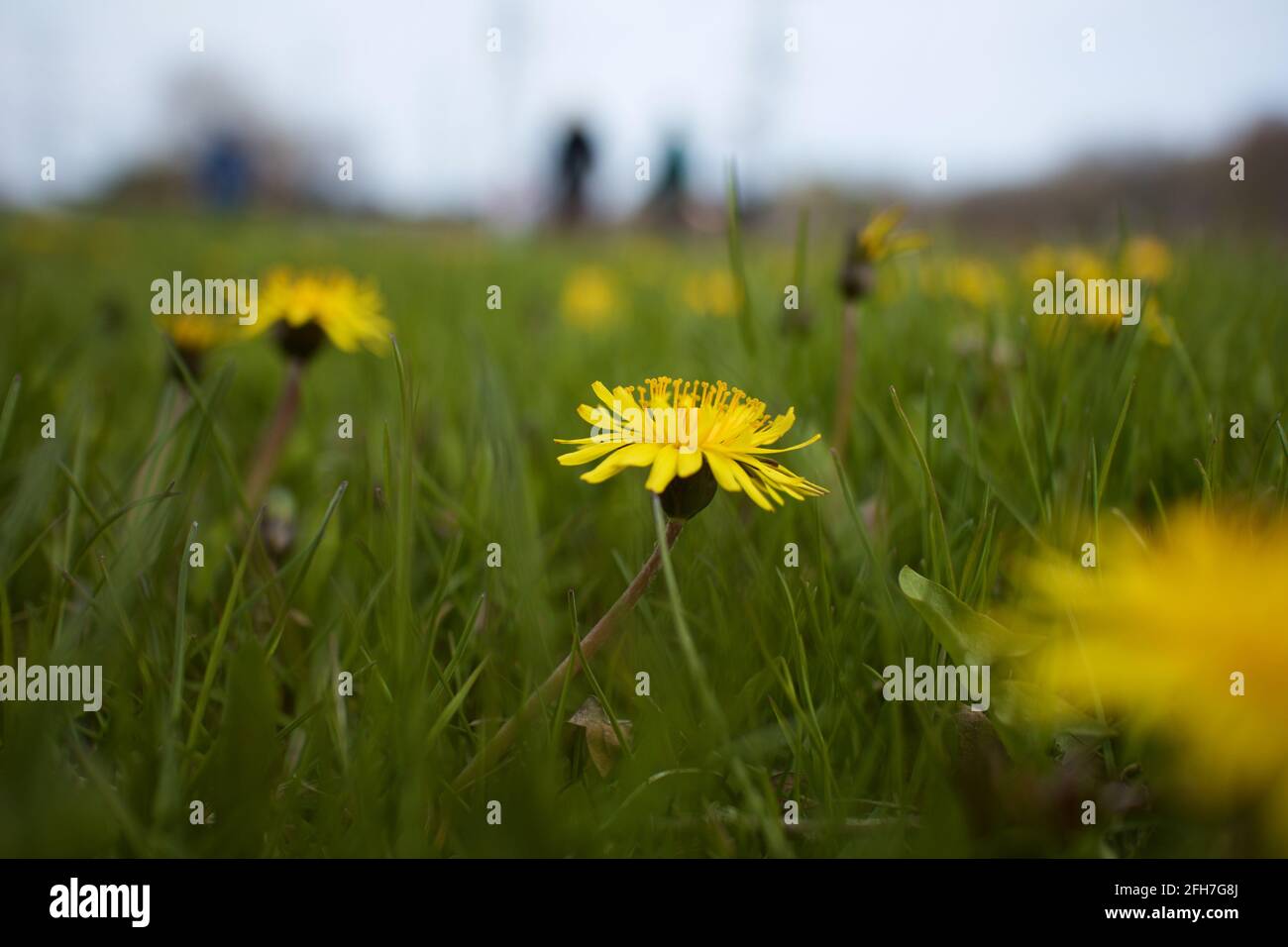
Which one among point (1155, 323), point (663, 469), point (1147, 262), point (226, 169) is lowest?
point (663, 469)

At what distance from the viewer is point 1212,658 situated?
537 mm

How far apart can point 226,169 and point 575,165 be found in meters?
5.38

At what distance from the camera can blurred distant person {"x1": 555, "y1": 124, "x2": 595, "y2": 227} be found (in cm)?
911

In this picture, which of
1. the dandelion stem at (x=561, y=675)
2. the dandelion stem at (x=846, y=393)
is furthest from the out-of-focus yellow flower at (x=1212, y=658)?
the dandelion stem at (x=846, y=393)

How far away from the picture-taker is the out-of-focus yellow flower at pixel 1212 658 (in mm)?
521

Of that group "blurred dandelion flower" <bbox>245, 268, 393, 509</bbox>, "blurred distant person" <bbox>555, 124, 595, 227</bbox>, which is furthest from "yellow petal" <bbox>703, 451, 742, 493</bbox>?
"blurred distant person" <bbox>555, 124, 595, 227</bbox>

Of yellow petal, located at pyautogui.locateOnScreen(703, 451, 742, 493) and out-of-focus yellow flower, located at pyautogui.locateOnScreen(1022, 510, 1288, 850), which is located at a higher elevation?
yellow petal, located at pyautogui.locateOnScreen(703, 451, 742, 493)

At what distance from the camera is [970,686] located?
82 centimetres

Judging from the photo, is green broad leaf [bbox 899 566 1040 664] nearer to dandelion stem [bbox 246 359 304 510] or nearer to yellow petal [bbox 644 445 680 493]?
yellow petal [bbox 644 445 680 493]

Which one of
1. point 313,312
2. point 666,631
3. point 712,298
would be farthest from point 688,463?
point 712,298

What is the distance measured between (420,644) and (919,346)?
1.68m

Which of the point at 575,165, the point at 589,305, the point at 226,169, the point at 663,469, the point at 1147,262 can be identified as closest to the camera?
the point at 663,469

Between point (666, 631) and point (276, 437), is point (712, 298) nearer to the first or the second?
point (276, 437)

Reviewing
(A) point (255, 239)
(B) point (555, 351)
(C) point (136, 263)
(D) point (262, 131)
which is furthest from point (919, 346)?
(D) point (262, 131)
